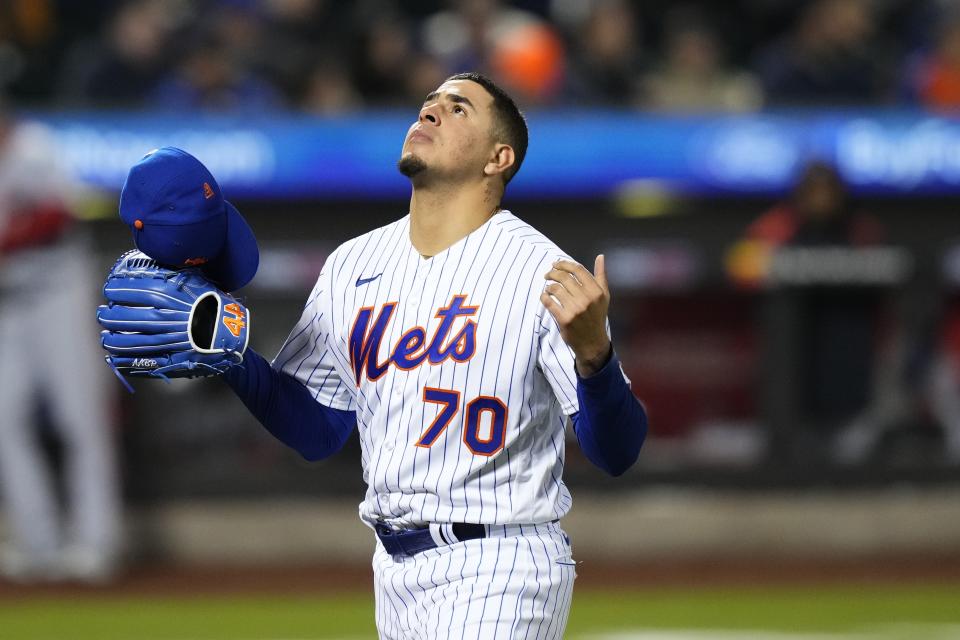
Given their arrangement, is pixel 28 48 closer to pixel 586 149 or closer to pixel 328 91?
pixel 328 91

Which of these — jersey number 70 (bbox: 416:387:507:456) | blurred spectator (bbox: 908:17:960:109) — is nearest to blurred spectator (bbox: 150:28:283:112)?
blurred spectator (bbox: 908:17:960:109)

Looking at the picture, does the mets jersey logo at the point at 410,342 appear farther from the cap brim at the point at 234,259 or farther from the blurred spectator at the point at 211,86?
the blurred spectator at the point at 211,86

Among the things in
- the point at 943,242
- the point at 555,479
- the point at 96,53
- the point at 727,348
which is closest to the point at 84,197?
the point at 96,53

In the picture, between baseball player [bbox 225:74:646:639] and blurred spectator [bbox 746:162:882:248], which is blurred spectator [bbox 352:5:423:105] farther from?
baseball player [bbox 225:74:646:639]

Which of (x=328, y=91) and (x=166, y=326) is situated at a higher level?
(x=328, y=91)

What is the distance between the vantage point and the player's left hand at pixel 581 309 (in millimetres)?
2902

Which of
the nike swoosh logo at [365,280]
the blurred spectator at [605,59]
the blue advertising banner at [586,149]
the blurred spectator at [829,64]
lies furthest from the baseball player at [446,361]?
the blurred spectator at [829,64]

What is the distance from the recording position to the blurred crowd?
26.5ft

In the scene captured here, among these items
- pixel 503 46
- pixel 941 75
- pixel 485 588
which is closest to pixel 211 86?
pixel 503 46

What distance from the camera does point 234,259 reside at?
3.38m

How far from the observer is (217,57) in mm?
8117

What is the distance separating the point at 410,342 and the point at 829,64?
5506 mm

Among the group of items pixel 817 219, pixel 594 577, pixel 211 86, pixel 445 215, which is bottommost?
pixel 594 577

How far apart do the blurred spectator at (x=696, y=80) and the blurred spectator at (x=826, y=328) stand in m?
0.67
